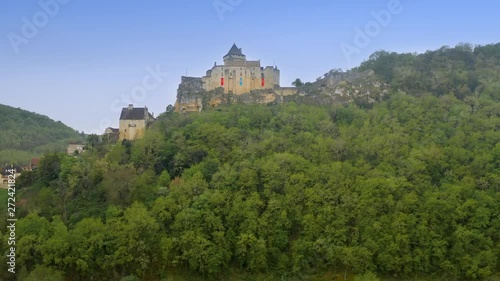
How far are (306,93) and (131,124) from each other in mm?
20209

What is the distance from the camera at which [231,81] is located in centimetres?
6022

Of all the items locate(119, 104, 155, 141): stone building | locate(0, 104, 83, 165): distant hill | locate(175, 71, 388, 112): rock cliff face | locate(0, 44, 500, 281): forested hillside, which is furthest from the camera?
locate(0, 104, 83, 165): distant hill

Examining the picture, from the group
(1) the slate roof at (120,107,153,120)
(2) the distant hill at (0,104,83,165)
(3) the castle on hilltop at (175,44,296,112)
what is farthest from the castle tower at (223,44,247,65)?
(2) the distant hill at (0,104,83,165)

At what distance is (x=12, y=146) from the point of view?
259ft

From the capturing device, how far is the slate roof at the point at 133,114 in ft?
179

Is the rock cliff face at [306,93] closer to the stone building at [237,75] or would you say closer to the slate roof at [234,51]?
the stone building at [237,75]

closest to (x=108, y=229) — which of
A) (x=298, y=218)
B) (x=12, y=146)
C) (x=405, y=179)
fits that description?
(x=298, y=218)

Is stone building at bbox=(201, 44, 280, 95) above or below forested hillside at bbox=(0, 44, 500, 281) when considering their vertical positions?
above

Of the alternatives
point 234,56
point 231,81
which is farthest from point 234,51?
point 231,81

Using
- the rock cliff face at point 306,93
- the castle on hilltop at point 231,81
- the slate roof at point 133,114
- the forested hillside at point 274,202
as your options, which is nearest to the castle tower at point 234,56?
the castle on hilltop at point 231,81

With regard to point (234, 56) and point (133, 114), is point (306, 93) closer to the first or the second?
point (234, 56)

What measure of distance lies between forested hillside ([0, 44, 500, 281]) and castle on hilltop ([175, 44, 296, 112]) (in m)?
6.81

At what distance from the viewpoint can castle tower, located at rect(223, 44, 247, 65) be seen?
60.4 m

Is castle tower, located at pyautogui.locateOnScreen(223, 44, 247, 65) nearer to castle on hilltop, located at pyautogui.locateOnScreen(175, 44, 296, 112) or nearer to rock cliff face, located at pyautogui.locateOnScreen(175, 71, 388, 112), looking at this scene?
castle on hilltop, located at pyautogui.locateOnScreen(175, 44, 296, 112)
